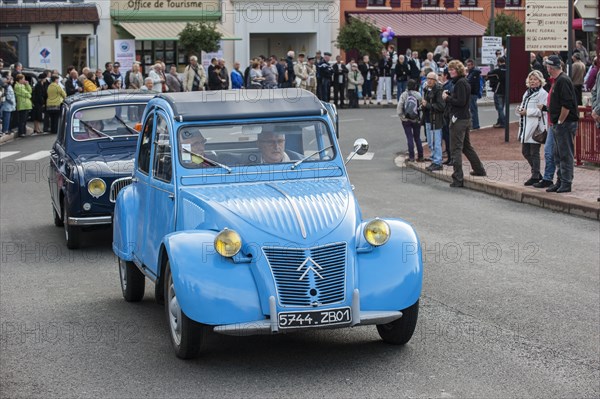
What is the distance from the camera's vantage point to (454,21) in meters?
55.4

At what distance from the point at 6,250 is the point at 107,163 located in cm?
161

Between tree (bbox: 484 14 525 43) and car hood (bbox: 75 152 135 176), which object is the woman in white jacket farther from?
tree (bbox: 484 14 525 43)

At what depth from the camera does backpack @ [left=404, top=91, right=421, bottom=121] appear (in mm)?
22172

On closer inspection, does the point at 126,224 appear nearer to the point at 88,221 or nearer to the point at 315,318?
the point at 315,318

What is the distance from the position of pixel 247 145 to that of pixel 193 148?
0.43 metres

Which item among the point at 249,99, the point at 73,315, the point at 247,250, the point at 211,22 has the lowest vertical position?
the point at 73,315

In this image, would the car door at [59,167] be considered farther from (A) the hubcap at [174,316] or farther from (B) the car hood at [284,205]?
(A) the hubcap at [174,316]

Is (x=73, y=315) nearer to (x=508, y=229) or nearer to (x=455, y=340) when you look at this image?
(x=455, y=340)

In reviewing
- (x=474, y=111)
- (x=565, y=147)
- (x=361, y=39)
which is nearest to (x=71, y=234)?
(x=565, y=147)

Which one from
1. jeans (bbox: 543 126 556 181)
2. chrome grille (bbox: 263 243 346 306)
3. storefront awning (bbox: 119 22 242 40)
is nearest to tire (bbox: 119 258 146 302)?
chrome grille (bbox: 263 243 346 306)

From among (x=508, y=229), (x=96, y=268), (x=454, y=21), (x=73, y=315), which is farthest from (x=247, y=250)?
(x=454, y=21)

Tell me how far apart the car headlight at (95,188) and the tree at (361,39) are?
111 ft

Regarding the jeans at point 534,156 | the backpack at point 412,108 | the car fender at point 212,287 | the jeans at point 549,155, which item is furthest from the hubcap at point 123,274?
the backpack at point 412,108

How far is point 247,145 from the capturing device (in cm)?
896
